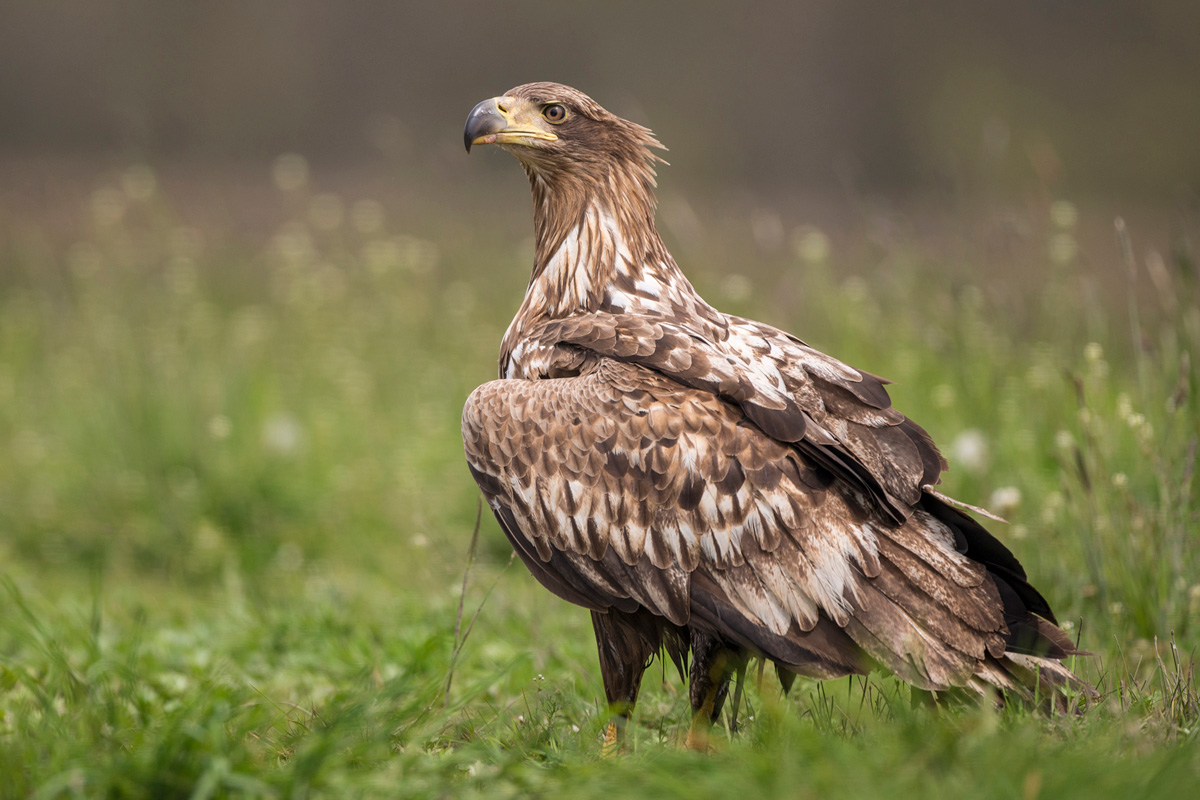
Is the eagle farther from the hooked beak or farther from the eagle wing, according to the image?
the hooked beak

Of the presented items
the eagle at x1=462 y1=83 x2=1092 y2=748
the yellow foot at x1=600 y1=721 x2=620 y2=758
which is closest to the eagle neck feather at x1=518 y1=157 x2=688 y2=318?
the eagle at x1=462 y1=83 x2=1092 y2=748

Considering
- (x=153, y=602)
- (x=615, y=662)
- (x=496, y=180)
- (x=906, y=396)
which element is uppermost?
(x=496, y=180)

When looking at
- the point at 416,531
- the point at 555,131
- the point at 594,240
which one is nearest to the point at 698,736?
the point at 594,240

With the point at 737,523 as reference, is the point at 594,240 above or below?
above

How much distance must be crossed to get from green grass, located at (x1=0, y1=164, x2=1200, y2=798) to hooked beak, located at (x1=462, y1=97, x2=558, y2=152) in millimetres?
1674

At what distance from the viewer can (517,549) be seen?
345cm

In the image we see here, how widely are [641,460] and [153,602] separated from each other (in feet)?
10.6

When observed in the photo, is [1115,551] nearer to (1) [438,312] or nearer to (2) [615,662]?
(2) [615,662]

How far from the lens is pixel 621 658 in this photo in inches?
138

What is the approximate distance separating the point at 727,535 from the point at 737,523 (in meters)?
0.04

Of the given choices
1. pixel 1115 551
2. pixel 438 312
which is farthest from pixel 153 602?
pixel 1115 551

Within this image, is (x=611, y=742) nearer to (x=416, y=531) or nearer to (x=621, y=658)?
(x=621, y=658)

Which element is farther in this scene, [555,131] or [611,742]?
[555,131]

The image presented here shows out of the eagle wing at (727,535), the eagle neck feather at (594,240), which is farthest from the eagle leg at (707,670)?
the eagle neck feather at (594,240)
